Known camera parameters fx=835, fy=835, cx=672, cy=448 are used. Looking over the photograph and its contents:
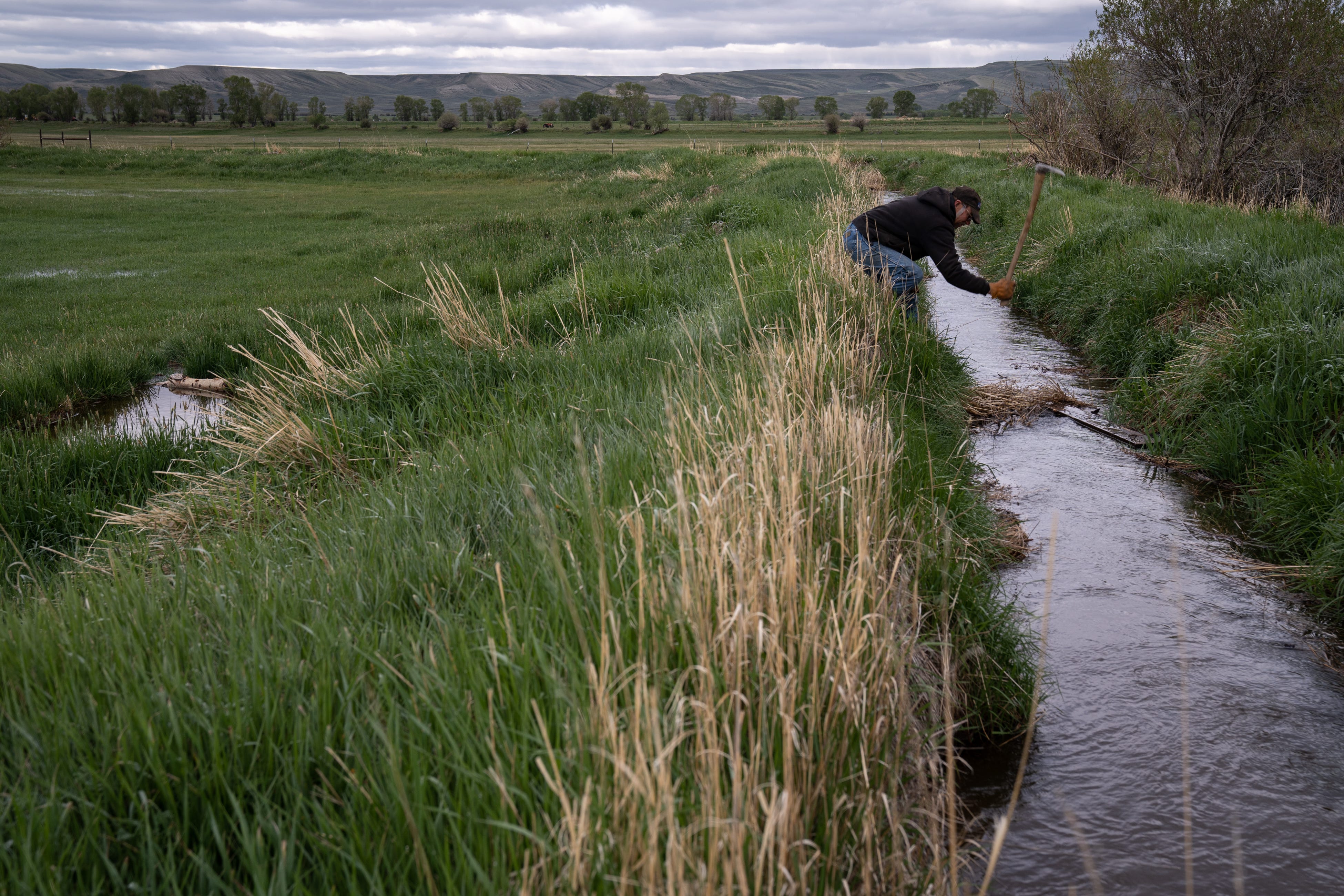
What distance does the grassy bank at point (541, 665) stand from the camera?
1787 mm

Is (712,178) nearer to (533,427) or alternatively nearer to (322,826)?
(533,427)

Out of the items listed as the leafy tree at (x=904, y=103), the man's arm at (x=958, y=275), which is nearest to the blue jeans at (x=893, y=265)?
the man's arm at (x=958, y=275)

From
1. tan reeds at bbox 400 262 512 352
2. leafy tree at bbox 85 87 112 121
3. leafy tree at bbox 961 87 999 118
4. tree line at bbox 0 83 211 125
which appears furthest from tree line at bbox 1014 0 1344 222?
leafy tree at bbox 85 87 112 121

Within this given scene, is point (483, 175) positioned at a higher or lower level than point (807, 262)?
higher

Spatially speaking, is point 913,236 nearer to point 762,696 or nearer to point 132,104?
point 762,696

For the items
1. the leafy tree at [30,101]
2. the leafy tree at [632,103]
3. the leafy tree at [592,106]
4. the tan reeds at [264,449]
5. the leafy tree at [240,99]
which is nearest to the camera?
the tan reeds at [264,449]

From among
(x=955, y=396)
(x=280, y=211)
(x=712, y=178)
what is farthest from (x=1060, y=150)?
(x=280, y=211)

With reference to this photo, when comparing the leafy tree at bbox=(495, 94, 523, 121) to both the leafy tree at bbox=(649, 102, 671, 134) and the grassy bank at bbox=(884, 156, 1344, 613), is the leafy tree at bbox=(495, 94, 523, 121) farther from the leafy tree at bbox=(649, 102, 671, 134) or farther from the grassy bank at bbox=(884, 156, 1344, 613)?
the grassy bank at bbox=(884, 156, 1344, 613)

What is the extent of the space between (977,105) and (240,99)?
11973cm

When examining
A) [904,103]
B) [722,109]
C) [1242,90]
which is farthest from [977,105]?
[1242,90]

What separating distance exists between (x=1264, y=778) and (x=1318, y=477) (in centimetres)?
246

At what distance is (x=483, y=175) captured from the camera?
40812 millimetres

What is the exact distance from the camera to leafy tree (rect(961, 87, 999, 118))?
142500 mm

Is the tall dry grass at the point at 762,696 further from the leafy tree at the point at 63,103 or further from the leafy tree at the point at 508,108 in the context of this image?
the leafy tree at the point at 508,108
